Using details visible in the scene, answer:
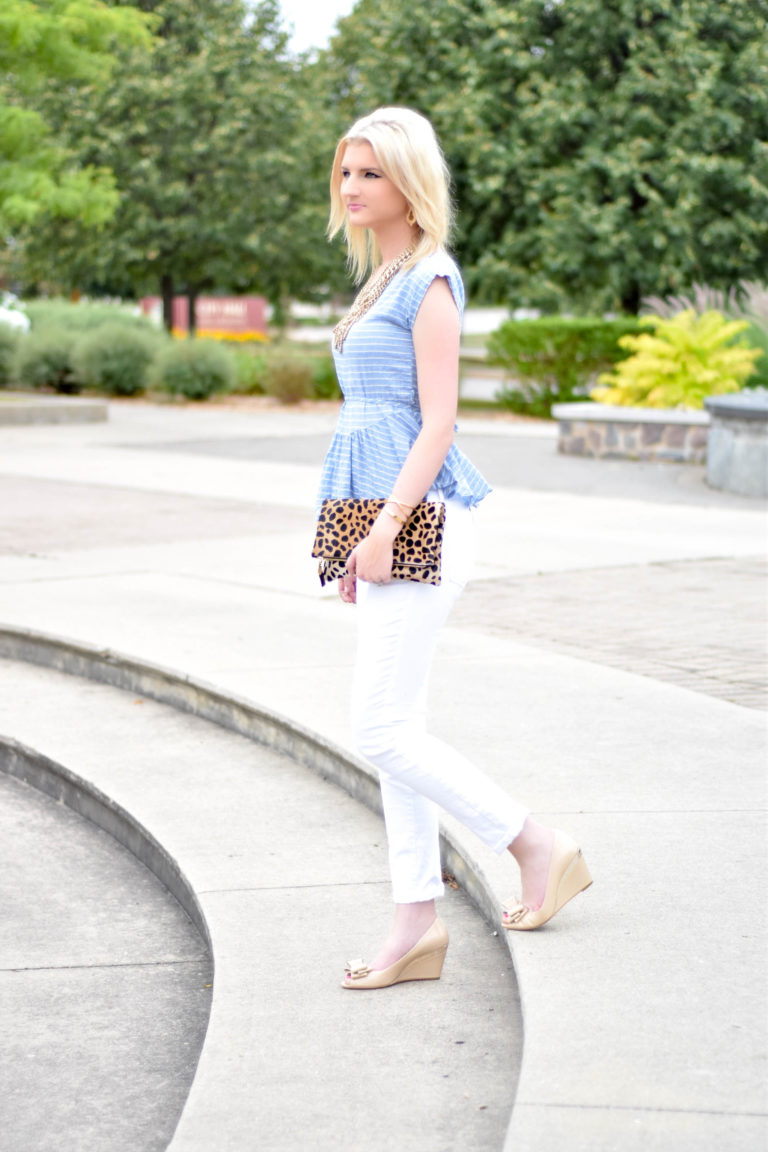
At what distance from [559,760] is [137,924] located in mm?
1509

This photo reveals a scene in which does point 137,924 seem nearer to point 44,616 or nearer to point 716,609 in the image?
point 44,616

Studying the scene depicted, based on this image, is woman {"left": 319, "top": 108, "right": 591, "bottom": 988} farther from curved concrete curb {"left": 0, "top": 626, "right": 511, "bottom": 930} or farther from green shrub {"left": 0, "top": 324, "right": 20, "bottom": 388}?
green shrub {"left": 0, "top": 324, "right": 20, "bottom": 388}

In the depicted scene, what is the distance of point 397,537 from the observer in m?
3.21

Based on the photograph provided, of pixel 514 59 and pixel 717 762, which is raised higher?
pixel 514 59

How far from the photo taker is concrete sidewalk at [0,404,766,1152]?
2.92m

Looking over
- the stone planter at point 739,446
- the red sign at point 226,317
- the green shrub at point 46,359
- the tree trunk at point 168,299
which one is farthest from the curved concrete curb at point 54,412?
the red sign at point 226,317

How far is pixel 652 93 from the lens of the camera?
26.7 metres

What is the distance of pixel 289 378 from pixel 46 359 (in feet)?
13.8

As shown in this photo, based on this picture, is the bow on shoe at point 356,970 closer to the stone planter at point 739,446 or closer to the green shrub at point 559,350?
the stone planter at point 739,446

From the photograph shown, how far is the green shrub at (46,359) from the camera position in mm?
25844

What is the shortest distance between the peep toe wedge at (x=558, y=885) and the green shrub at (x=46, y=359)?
23415 mm

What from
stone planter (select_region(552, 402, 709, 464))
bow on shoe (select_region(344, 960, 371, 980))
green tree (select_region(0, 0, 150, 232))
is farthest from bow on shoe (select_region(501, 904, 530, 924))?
green tree (select_region(0, 0, 150, 232))

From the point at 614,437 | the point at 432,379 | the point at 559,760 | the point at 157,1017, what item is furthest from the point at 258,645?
the point at 614,437

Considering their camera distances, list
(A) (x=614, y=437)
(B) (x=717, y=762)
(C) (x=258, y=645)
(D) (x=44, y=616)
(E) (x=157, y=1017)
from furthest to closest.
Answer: (A) (x=614, y=437) < (D) (x=44, y=616) < (C) (x=258, y=645) < (B) (x=717, y=762) < (E) (x=157, y=1017)
